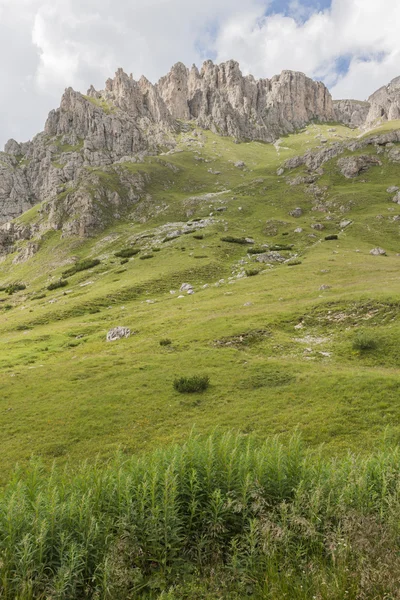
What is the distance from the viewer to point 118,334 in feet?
111

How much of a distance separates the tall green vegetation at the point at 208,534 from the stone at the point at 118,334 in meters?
26.5

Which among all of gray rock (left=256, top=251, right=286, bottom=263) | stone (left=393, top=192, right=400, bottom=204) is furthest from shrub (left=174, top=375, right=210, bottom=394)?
stone (left=393, top=192, right=400, bottom=204)

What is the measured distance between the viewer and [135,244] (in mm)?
89625

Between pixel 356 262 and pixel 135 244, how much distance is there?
57673 millimetres

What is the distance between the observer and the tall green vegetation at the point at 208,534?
5172 mm

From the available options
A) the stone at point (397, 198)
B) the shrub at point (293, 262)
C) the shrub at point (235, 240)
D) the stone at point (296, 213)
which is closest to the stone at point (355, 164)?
the stone at point (397, 198)

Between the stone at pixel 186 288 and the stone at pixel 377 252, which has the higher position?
the stone at pixel 186 288

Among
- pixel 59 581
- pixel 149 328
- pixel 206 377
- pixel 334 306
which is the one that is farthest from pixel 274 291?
pixel 59 581

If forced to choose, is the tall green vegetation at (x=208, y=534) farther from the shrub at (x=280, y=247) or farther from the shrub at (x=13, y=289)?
the shrub at (x=13, y=289)

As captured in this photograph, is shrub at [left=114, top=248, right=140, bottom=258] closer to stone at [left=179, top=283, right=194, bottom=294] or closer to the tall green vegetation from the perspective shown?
stone at [left=179, top=283, right=194, bottom=294]

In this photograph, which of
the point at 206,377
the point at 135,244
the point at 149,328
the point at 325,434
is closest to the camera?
the point at 325,434

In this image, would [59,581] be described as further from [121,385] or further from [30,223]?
[30,223]

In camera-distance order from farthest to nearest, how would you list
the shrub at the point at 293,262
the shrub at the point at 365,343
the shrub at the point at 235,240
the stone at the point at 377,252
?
the shrub at the point at 235,240 < the stone at the point at 377,252 < the shrub at the point at 293,262 < the shrub at the point at 365,343

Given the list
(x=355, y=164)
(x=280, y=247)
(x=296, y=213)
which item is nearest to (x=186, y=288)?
(x=280, y=247)
